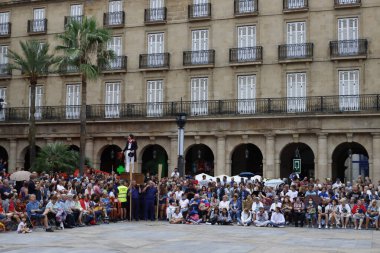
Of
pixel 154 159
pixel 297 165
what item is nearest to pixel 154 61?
pixel 154 159

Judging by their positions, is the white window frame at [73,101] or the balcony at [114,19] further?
the white window frame at [73,101]

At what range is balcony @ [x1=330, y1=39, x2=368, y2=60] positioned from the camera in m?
34.3

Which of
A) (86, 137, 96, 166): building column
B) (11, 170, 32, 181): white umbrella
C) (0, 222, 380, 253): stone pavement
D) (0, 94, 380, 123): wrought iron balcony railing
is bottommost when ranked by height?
(0, 222, 380, 253): stone pavement

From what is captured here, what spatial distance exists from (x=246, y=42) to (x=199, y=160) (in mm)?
8461

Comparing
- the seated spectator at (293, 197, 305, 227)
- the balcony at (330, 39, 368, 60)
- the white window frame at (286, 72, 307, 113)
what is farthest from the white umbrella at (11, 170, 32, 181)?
the balcony at (330, 39, 368, 60)

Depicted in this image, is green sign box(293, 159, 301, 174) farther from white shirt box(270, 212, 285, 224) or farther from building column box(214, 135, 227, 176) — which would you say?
white shirt box(270, 212, 285, 224)

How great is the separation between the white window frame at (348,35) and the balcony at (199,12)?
26.7 ft

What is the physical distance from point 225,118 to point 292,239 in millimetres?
18402

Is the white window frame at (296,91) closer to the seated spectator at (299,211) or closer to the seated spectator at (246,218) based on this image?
the seated spectator at (299,211)

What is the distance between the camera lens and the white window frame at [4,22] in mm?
43656

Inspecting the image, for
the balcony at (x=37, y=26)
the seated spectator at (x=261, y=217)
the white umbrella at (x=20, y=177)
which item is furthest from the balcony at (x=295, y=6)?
the white umbrella at (x=20, y=177)

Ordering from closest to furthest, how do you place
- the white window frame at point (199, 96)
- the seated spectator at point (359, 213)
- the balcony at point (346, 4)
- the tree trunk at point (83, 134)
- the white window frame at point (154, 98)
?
the seated spectator at point (359, 213)
the balcony at point (346, 4)
the tree trunk at point (83, 134)
the white window frame at point (199, 96)
the white window frame at point (154, 98)

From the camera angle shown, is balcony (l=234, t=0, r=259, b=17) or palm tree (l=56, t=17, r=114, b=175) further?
balcony (l=234, t=0, r=259, b=17)

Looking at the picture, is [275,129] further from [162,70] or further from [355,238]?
[355,238]
